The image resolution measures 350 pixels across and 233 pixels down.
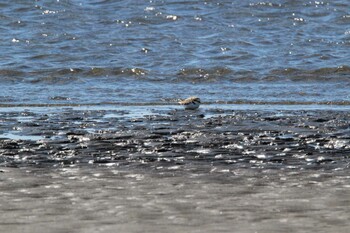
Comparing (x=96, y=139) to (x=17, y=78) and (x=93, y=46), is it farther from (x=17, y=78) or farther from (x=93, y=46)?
(x=93, y=46)

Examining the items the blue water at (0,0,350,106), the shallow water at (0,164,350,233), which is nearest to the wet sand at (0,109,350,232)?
the shallow water at (0,164,350,233)

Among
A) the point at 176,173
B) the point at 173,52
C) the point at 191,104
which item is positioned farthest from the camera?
the point at 173,52

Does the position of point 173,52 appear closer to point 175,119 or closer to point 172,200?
point 175,119

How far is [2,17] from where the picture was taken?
2484 centimetres

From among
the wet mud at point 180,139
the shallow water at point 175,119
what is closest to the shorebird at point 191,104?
the shallow water at point 175,119

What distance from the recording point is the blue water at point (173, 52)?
15577 mm

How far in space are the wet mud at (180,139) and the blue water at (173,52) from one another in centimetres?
252

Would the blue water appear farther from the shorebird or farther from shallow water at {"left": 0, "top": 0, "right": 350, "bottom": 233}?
the shorebird

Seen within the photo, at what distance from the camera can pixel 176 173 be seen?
26.0 feet

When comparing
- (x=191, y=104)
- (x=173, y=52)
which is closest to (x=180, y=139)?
(x=191, y=104)

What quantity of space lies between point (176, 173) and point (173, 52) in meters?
12.9

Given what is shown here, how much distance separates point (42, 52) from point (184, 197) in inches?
566

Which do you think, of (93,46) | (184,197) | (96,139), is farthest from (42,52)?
(184,197)

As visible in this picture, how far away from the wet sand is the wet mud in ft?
0.04
